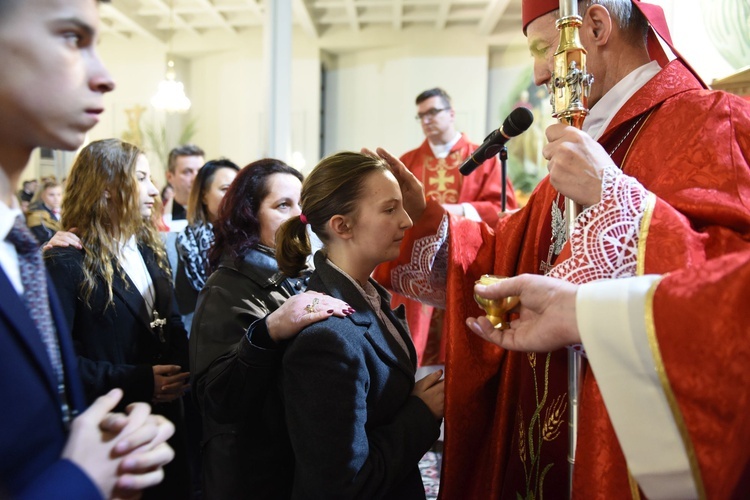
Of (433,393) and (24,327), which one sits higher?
(24,327)

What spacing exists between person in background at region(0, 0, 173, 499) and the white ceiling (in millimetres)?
8945

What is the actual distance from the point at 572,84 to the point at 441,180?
3694mm

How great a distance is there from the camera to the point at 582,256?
1.24 m

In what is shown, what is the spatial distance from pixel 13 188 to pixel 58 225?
1752 mm

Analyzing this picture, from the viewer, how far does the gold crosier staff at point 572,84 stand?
1.28 m

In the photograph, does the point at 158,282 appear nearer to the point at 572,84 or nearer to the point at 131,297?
the point at 131,297

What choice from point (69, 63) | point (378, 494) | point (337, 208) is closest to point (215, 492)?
point (378, 494)

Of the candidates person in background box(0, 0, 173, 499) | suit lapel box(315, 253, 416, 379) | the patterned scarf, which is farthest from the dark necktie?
the patterned scarf

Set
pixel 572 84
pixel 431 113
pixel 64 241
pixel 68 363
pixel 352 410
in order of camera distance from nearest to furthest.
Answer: pixel 68 363 → pixel 572 84 → pixel 352 410 → pixel 64 241 → pixel 431 113

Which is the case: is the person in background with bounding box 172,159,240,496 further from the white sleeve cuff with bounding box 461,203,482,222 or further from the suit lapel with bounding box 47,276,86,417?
the suit lapel with bounding box 47,276,86,417

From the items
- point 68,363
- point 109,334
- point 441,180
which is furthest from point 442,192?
point 68,363

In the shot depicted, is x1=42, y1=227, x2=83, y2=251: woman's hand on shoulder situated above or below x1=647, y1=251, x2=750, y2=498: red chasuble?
above

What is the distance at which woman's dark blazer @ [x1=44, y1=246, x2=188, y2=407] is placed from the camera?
2031 millimetres

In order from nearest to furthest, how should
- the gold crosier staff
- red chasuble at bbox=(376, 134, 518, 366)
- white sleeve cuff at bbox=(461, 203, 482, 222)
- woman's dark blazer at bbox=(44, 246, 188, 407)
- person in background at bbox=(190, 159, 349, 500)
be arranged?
the gold crosier staff
person in background at bbox=(190, 159, 349, 500)
woman's dark blazer at bbox=(44, 246, 188, 407)
red chasuble at bbox=(376, 134, 518, 366)
white sleeve cuff at bbox=(461, 203, 482, 222)
